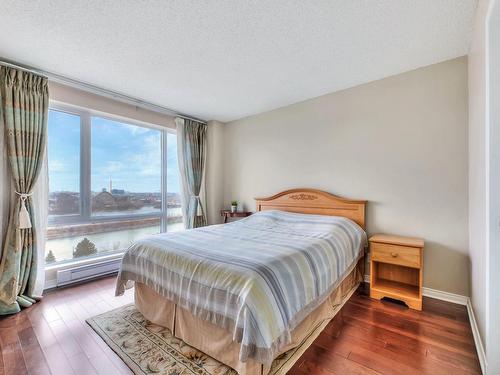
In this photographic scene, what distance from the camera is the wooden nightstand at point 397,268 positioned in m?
2.21

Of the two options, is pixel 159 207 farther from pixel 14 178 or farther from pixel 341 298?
pixel 341 298

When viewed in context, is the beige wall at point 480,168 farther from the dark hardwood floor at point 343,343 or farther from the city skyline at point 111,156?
the city skyline at point 111,156

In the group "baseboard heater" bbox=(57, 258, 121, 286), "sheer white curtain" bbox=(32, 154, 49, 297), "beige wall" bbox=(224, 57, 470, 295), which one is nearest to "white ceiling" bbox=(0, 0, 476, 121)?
"beige wall" bbox=(224, 57, 470, 295)

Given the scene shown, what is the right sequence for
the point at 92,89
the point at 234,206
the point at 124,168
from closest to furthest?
the point at 92,89
the point at 124,168
the point at 234,206

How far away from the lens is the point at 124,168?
355 cm

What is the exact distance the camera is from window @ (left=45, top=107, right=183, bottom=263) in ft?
9.50

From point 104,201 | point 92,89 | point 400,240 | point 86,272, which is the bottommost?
point 86,272

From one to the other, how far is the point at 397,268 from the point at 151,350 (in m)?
2.61

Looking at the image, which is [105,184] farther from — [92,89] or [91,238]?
[92,89]

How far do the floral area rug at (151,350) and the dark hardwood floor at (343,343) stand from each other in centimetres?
7

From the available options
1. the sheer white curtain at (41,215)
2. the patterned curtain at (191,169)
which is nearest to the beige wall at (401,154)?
the patterned curtain at (191,169)

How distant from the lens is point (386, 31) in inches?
75.8

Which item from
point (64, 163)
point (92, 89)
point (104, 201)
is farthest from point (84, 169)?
point (92, 89)

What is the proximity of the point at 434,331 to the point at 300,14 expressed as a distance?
9.09ft
